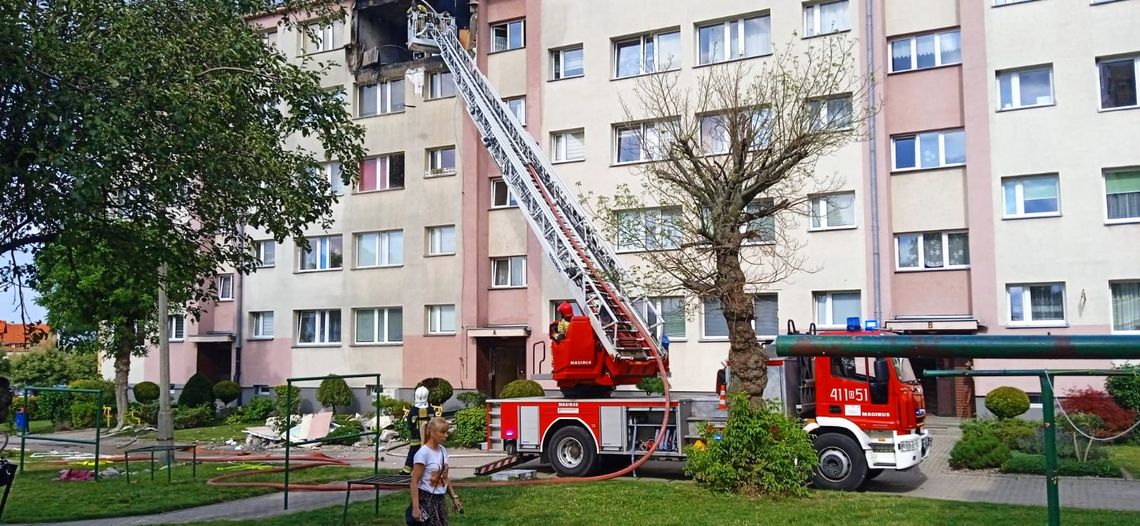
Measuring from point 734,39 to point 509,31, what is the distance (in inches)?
310

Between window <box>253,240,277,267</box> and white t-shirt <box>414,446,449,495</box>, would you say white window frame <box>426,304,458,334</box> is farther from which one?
white t-shirt <box>414,446,449,495</box>

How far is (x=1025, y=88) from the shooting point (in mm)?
23047

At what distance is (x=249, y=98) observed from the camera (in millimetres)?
12164

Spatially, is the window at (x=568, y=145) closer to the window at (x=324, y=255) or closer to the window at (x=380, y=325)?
the window at (x=380, y=325)

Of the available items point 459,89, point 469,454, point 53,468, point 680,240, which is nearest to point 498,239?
point 459,89

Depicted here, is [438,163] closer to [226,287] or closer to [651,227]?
[226,287]

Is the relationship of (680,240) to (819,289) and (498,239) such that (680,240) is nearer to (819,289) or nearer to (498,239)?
(819,289)

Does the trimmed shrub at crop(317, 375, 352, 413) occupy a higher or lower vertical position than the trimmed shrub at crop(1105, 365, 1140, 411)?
lower

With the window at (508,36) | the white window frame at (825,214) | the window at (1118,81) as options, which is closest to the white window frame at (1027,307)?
the white window frame at (825,214)

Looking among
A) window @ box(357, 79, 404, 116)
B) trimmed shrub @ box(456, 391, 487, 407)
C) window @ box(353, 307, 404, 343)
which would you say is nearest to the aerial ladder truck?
trimmed shrub @ box(456, 391, 487, 407)

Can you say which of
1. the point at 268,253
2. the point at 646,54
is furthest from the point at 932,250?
the point at 268,253

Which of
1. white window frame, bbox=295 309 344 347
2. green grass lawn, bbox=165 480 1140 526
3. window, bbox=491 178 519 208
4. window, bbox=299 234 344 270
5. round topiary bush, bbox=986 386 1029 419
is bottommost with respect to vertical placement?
green grass lawn, bbox=165 480 1140 526

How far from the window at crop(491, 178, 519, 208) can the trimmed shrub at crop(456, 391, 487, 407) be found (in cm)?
617

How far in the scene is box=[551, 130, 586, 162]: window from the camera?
28.5m
